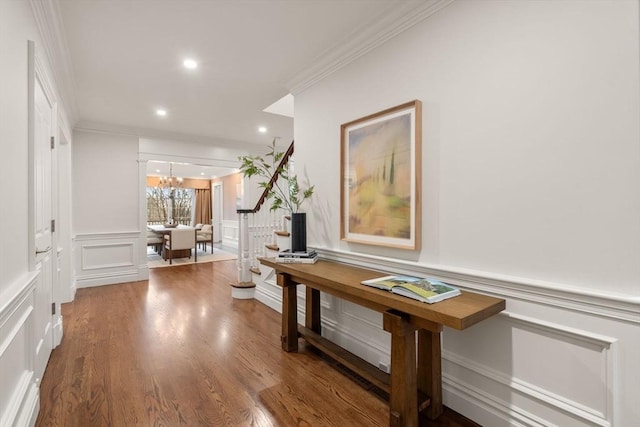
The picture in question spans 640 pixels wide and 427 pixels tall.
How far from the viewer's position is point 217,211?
1102cm

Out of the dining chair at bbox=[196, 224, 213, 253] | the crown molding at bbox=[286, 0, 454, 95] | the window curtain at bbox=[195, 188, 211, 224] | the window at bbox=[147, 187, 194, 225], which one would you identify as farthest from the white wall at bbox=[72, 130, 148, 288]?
the window curtain at bbox=[195, 188, 211, 224]

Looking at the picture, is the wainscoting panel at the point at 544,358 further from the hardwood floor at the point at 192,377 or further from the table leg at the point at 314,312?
the table leg at the point at 314,312

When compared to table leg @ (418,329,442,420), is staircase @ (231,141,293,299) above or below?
above

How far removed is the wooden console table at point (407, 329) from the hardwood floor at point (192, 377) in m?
0.16

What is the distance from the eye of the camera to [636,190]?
1198mm

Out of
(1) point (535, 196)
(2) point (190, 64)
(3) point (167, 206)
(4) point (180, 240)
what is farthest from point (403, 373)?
(3) point (167, 206)

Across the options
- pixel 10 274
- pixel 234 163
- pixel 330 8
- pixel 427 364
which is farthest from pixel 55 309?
pixel 234 163

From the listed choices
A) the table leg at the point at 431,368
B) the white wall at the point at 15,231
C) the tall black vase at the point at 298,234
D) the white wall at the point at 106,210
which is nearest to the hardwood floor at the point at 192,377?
the table leg at the point at 431,368

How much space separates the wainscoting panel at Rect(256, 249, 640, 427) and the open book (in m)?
0.16

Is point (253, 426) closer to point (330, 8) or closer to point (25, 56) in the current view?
point (25, 56)

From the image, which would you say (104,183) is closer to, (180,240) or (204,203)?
(180,240)

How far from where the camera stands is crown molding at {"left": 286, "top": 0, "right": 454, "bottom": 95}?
1937 mm

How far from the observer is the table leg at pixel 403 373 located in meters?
1.59

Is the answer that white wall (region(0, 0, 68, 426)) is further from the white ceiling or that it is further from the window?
the window
